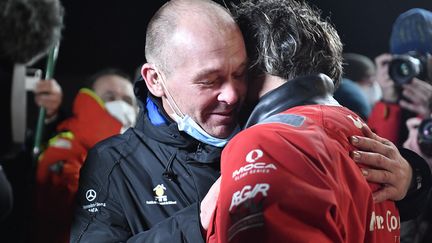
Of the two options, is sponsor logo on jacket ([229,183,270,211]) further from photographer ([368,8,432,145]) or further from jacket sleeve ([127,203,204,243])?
photographer ([368,8,432,145])

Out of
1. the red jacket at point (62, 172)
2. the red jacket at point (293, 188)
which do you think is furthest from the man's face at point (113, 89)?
the red jacket at point (293, 188)

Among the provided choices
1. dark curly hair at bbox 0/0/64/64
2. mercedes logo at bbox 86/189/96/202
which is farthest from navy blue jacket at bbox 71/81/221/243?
dark curly hair at bbox 0/0/64/64

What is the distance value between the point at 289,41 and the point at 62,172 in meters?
1.50

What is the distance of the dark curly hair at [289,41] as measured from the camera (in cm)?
121

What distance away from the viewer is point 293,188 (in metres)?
0.86

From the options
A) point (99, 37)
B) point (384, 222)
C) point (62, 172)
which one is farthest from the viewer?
point (99, 37)

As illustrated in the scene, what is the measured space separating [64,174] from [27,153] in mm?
290

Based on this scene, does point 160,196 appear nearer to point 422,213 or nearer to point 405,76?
point 422,213

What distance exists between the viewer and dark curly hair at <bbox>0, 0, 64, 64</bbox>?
1.84 meters

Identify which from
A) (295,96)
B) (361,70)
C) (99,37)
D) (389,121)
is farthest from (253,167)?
(99,37)

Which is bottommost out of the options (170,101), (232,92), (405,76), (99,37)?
(99,37)

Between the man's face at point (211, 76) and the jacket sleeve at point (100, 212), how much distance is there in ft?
0.79

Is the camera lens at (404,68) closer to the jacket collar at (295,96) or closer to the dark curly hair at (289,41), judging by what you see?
the dark curly hair at (289,41)

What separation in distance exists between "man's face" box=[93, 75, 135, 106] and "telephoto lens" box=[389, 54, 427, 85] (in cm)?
144
